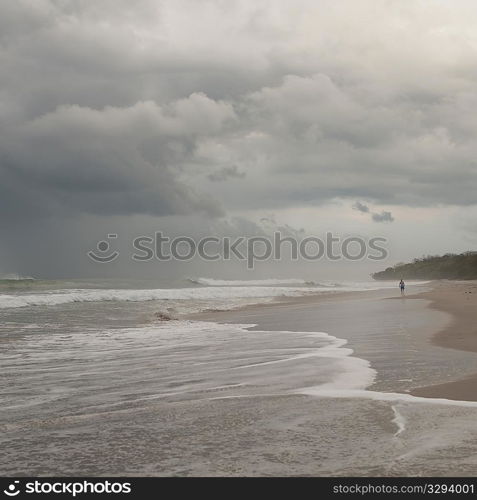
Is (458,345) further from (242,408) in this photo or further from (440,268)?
(440,268)

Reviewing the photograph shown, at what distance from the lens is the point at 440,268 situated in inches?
6152

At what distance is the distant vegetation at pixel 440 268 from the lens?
140875mm

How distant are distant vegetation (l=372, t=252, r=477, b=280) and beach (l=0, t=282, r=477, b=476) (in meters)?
132

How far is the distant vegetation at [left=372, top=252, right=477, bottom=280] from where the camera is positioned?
141 metres

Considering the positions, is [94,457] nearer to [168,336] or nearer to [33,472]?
[33,472]

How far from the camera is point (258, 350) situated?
12.5 meters

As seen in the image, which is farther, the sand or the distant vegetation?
the distant vegetation

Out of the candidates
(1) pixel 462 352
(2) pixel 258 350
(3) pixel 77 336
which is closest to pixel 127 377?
(2) pixel 258 350

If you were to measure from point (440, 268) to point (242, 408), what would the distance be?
160544 millimetres
